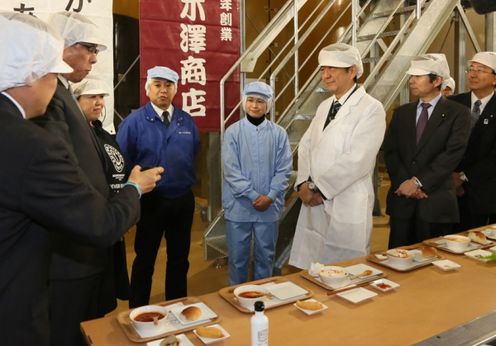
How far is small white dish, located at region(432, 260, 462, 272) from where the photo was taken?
69.2 inches

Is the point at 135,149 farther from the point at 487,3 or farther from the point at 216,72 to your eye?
the point at 487,3

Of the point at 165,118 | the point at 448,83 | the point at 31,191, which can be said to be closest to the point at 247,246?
the point at 165,118

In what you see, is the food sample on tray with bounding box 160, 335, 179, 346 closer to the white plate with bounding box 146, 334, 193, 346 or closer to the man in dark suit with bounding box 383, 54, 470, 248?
the white plate with bounding box 146, 334, 193, 346

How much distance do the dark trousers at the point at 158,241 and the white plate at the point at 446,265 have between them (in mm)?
1571

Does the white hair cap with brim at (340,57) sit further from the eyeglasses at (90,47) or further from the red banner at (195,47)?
the red banner at (195,47)

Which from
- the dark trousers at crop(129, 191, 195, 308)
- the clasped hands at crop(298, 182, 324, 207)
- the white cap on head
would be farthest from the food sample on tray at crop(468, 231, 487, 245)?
the dark trousers at crop(129, 191, 195, 308)

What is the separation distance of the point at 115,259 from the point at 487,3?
5.49 feet

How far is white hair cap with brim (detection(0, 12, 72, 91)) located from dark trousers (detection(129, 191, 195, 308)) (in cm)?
165

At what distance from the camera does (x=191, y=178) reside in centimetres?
289

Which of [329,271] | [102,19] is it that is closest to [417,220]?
[329,271]

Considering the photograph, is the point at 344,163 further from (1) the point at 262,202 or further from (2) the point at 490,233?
(2) the point at 490,233

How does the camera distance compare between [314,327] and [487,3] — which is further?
[487,3]

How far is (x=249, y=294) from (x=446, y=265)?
2.71ft

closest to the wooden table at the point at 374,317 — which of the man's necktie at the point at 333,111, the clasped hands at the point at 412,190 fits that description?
the clasped hands at the point at 412,190
